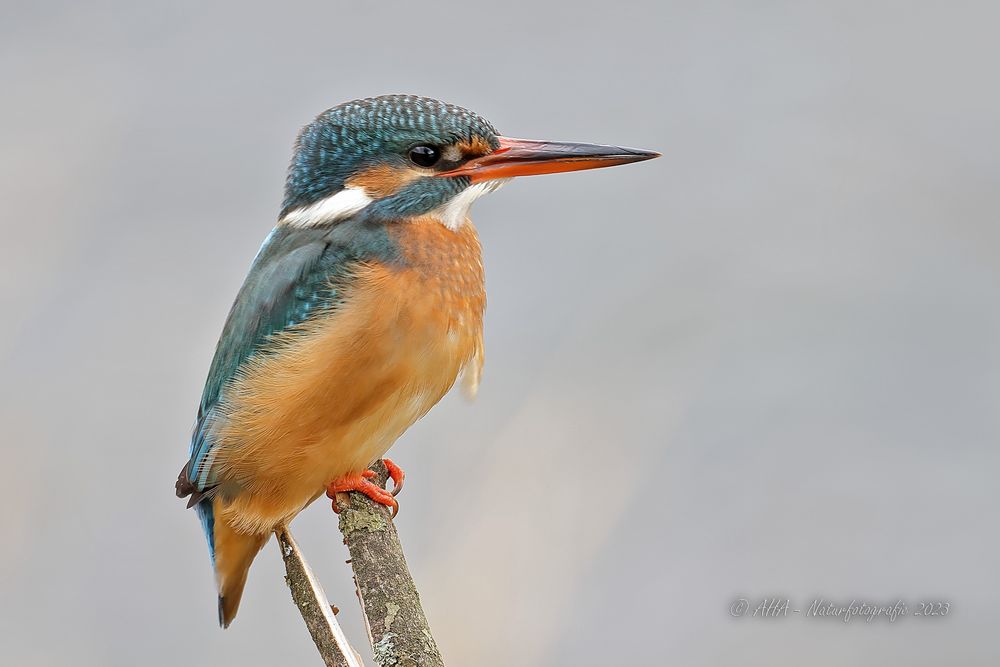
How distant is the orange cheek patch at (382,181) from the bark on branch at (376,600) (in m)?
0.56

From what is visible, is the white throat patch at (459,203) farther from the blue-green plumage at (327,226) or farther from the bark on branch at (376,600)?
the bark on branch at (376,600)

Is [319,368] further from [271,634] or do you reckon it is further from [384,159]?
[271,634]

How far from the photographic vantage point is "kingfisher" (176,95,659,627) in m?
2.21

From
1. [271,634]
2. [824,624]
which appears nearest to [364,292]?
[271,634]

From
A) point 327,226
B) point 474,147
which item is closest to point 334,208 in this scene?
point 327,226

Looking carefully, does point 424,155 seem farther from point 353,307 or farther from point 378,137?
point 353,307

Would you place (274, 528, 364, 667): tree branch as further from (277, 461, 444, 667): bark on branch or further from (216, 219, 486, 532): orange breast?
(216, 219, 486, 532): orange breast

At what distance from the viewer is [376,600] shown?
1.85 metres

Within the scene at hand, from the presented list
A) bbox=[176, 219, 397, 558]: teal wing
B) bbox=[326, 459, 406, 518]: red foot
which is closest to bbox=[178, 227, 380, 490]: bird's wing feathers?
bbox=[176, 219, 397, 558]: teal wing

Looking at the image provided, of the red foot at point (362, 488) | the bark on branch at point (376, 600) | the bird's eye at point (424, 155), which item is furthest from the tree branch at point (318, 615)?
the bird's eye at point (424, 155)

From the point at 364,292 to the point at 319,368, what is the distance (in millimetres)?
158

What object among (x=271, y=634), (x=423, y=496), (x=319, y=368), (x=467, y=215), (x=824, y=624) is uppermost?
(x=467, y=215)

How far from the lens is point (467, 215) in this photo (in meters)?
2.40

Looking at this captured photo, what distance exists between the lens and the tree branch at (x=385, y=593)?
1765 mm
